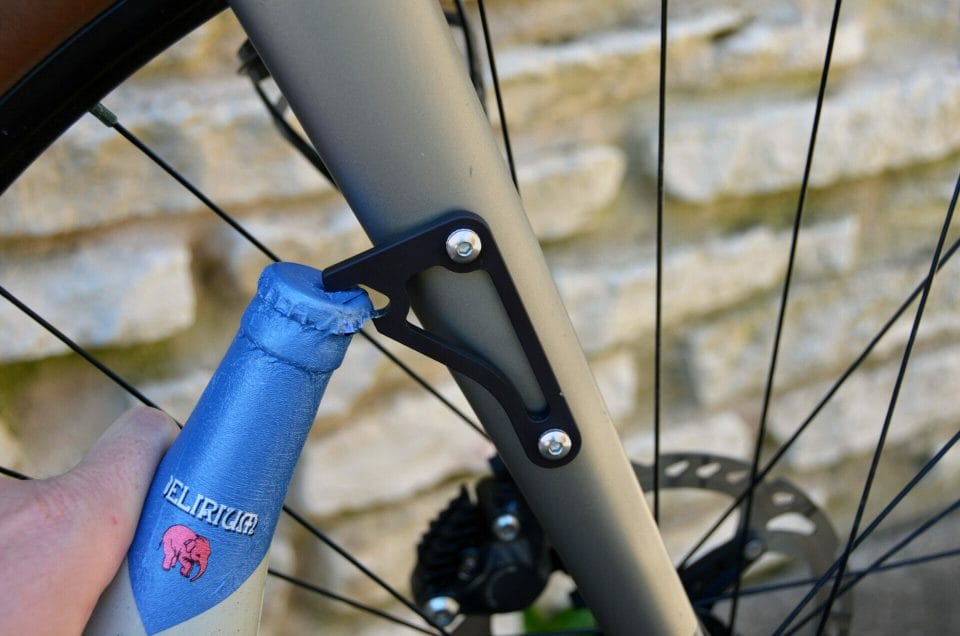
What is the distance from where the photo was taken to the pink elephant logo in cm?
32

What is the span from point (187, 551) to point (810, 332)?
77 centimetres

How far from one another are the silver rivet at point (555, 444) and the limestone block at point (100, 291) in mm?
427

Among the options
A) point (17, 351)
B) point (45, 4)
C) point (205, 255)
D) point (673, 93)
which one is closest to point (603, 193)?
point (673, 93)

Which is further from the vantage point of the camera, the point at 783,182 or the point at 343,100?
the point at 783,182

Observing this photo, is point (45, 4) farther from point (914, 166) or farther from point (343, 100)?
point (914, 166)

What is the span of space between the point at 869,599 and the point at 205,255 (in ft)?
2.46

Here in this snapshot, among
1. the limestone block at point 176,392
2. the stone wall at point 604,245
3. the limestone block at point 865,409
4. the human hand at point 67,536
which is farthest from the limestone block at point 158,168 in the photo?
the limestone block at point 865,409

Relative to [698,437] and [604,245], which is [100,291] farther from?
[698,437]

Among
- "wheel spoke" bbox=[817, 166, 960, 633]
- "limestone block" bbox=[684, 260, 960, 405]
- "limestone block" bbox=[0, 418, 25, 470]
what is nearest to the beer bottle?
"wheel spoke" bbox=[817, 166, 960, 633]

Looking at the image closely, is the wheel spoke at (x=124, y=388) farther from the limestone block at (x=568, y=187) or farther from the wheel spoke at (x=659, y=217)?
the limestone block at (x=568, y=187)

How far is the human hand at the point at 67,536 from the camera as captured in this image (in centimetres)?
31

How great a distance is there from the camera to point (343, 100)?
1.02 ft

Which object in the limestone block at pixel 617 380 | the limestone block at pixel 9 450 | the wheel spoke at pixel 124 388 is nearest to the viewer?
the wheel spoke at pixel 124 388

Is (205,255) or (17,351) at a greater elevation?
(205,255)
